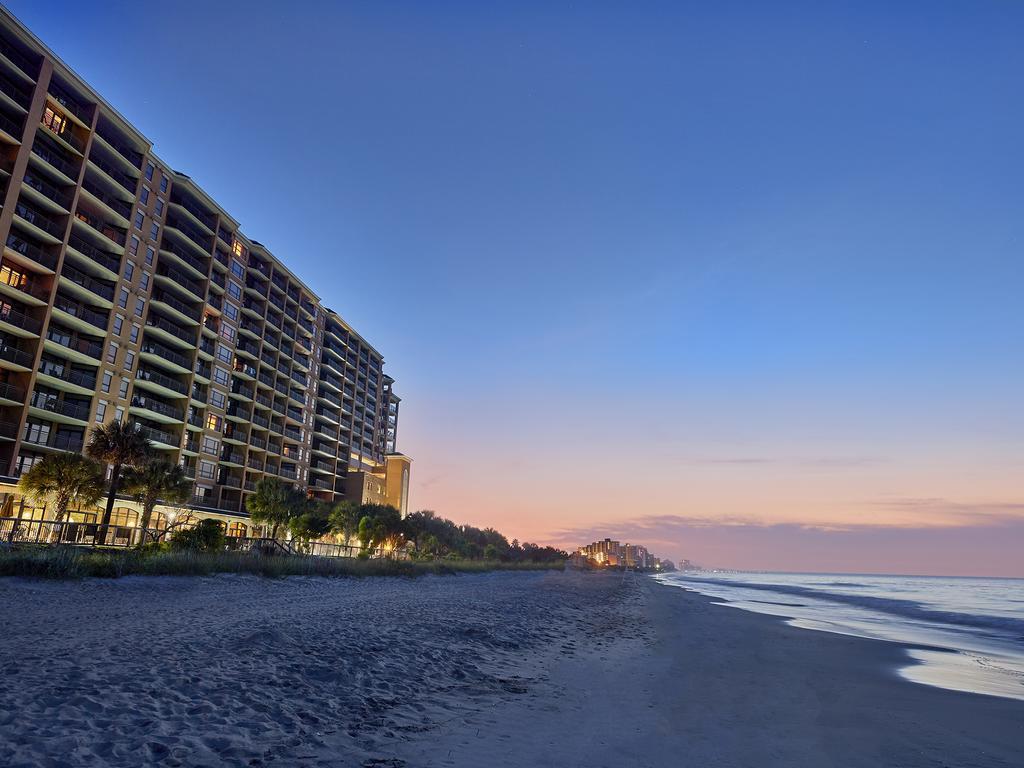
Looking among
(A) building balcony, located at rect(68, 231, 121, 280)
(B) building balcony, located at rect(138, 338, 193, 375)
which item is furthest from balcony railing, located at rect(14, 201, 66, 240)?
(B) building balcony, located at rect(138, 338, 193, 375)

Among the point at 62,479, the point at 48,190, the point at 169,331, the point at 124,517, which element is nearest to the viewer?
the point at 62,479

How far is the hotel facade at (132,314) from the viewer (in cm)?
5047

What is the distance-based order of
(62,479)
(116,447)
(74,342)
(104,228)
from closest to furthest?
(62,479) → (116,447) → (74,342) → (104,228)

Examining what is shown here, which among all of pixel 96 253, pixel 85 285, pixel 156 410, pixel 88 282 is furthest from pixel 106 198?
pixel 156 410

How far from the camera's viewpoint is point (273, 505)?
6003 cm

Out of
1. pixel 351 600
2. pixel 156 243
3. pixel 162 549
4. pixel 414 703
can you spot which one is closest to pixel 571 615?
pixel 351 600

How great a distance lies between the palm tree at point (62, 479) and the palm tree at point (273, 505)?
20317 millimetres

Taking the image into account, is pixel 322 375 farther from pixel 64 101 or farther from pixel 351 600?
pixel 351 600

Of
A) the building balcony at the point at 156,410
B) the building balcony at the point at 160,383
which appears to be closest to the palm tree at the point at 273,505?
the building balcony at the point at 156,410

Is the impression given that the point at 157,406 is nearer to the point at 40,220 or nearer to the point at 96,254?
the point at 96,254

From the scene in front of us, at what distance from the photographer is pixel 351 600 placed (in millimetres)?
23469

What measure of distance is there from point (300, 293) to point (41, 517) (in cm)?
5890

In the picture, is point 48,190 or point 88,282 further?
point 88,282

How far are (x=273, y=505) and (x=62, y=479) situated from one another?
23026 millimetres
